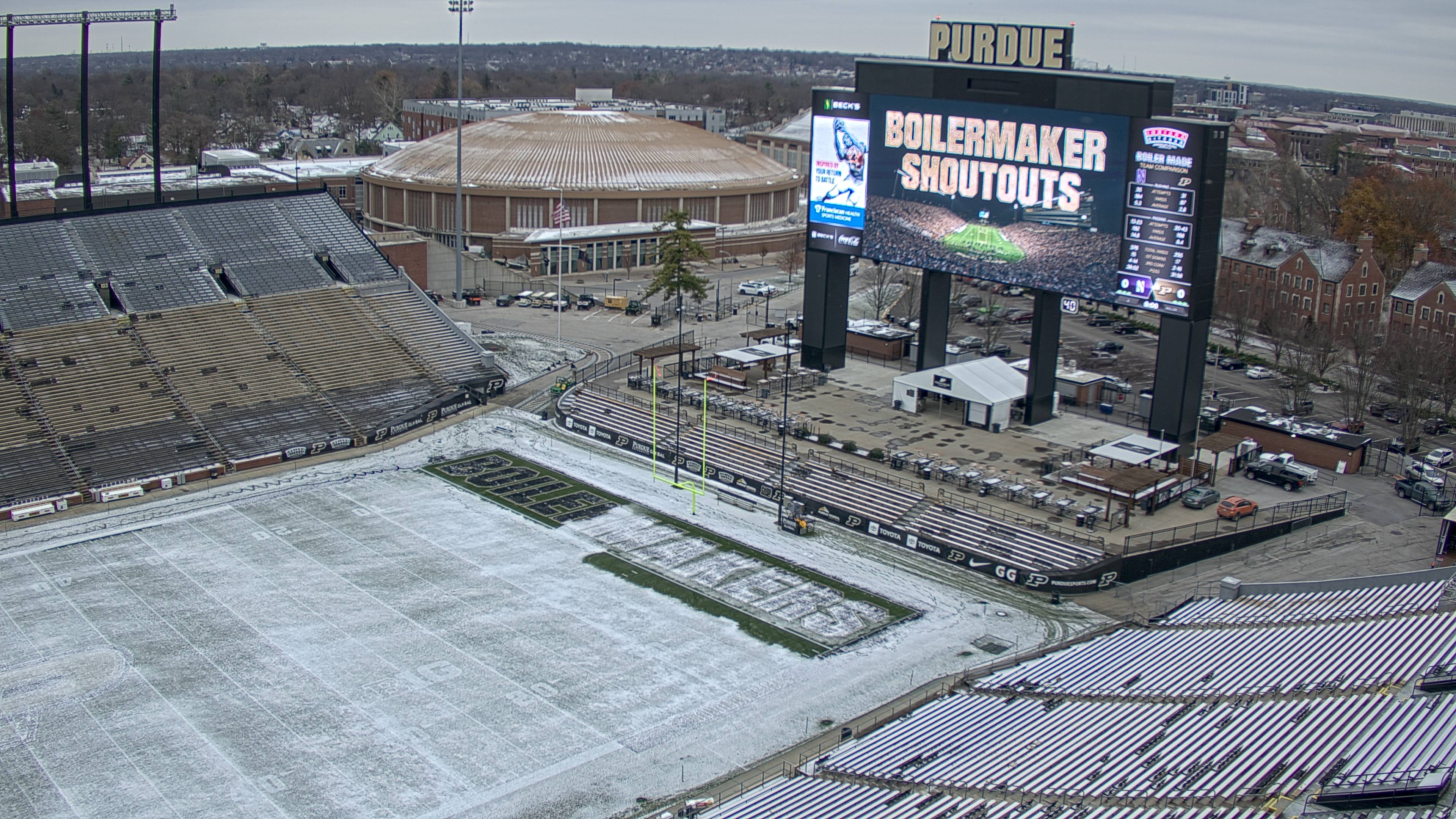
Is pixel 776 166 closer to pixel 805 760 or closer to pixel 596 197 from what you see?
pixel 596 197

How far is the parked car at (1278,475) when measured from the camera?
60281 millimetres

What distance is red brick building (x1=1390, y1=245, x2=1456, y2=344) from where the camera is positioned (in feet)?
293

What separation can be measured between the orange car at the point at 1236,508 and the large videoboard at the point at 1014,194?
8438 millimetres

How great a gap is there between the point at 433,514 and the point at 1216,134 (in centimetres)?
3711

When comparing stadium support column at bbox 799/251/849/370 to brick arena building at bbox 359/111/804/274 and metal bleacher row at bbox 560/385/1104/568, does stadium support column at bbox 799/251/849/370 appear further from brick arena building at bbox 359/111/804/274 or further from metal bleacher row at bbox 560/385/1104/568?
brick arena building at bbox 359/111/804/274

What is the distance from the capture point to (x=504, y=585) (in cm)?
4962

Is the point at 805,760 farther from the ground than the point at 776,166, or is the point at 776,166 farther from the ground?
the point at 776,166

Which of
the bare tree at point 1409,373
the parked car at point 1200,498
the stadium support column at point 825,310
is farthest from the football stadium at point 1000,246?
the bare tree at point 1409,373

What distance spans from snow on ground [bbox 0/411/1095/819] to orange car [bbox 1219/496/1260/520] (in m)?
11.8

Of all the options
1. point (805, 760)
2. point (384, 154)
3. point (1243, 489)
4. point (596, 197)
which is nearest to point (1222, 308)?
point (1243, 489)

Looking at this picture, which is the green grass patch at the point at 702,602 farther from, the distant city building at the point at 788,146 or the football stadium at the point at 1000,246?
the distant city building at the point at 788,146

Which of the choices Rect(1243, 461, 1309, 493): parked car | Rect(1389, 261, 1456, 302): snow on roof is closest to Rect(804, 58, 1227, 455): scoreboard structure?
Rect(1243, 461, 1309, 493): parked car

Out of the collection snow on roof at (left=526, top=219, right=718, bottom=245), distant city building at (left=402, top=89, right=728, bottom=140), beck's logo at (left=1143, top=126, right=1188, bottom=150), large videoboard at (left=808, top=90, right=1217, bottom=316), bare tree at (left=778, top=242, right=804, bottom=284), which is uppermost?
distant city building at (left=402, top=89, right=728, bottom=140)

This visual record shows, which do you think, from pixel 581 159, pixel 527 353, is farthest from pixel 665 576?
pixel 581 159
